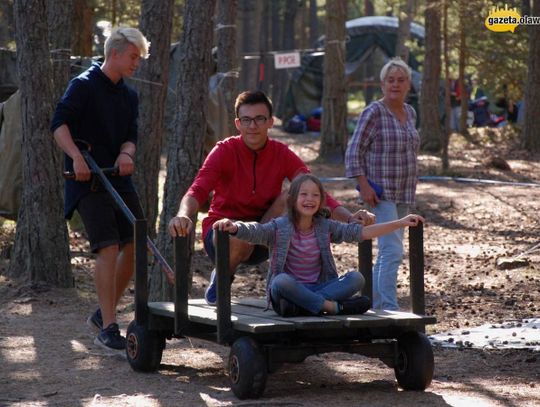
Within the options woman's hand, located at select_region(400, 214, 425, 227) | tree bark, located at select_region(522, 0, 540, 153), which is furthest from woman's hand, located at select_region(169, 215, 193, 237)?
tree bark, located at select_region(522, 0, 540, 153)

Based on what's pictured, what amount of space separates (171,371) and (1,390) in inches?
38.7

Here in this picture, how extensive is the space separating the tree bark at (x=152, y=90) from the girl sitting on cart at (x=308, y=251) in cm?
415

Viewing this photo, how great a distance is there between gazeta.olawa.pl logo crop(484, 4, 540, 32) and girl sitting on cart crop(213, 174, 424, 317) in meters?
18.3

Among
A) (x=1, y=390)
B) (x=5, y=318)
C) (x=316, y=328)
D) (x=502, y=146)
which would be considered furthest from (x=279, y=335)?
(x=502, y=146)

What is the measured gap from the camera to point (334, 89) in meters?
21.9

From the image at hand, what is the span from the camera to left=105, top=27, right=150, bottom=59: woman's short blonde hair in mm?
6719

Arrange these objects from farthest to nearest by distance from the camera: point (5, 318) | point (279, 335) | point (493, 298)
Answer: point (493, 298), point (5, 318), point (279, 335)

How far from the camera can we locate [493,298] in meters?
9.03

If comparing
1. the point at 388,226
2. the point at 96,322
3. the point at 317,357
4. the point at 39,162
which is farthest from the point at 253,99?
the point at 39,162

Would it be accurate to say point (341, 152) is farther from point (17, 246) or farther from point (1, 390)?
point (1, 390)

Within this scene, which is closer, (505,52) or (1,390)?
(1,390)

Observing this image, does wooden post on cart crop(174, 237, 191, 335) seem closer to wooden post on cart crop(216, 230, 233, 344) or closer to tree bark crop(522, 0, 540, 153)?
wooden post on cart crop(216, 230, 233, 344)

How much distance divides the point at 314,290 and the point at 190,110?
334 centimetres

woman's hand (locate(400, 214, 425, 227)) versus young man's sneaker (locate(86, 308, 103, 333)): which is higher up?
woman's hand (locate(400, 214, 425, 227))
